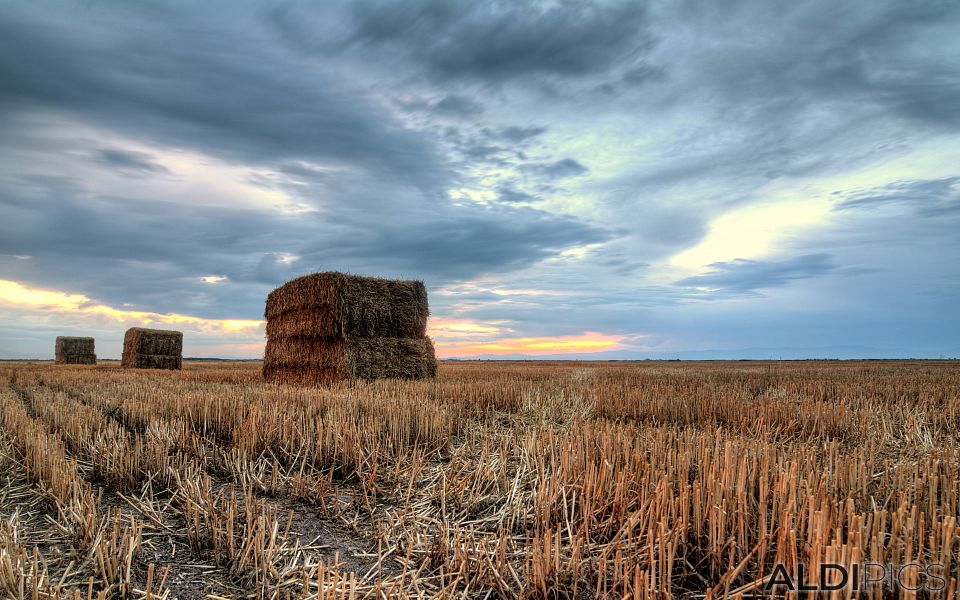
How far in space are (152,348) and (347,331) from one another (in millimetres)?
17164

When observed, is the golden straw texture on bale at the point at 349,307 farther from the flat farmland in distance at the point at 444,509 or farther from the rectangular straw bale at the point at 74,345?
the rectangular straw bale at the point at 74,345

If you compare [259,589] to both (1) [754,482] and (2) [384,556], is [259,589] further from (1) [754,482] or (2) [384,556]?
(1) [754,482]

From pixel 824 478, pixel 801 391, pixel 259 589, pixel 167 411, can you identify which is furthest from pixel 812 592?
pixel 801 391

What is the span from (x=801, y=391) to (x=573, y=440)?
8200 millimetres

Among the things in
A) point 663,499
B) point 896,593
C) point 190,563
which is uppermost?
point 663,499

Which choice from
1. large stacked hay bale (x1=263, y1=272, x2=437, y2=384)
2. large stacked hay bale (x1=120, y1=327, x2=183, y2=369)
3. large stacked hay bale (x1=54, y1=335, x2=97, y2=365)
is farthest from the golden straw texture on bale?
large stacked hay bale (x1=54, y1=335, x2=97, y2=365)

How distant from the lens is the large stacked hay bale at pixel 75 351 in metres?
31.1

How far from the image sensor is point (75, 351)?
103 feet

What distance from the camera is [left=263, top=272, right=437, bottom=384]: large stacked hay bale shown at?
13.2 metres

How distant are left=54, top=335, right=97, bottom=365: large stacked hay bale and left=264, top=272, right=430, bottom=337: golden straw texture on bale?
23.5 m

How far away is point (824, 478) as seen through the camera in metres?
3.36

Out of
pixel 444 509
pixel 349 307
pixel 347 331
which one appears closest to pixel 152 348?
pixel 347 331

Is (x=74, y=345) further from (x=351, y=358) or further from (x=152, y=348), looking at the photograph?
(x=351, y=358)

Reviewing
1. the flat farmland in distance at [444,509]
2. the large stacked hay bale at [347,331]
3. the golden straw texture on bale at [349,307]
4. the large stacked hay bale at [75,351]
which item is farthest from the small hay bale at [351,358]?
the large stacked hay bale at [75,351]
